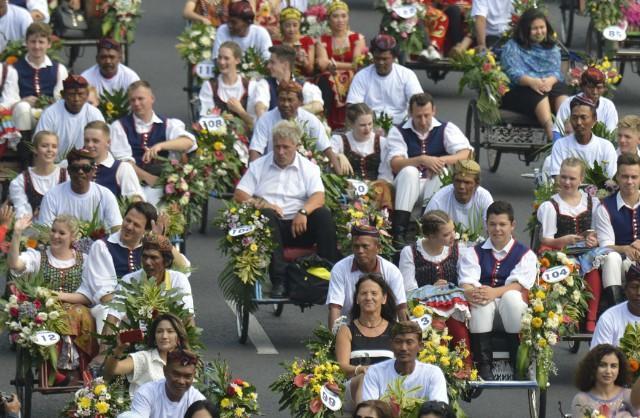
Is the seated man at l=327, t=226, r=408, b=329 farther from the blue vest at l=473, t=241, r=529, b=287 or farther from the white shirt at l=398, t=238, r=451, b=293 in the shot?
the blue vest at l=473, t=241, r=529, b=287

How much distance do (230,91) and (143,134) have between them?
1.87 m

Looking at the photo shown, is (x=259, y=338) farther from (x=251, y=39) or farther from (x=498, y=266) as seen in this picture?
(x=251, y=39)

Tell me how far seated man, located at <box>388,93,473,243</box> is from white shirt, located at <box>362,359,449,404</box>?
14.4 feet

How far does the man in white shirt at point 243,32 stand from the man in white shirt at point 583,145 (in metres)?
4.27

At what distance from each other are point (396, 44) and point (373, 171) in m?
3.88

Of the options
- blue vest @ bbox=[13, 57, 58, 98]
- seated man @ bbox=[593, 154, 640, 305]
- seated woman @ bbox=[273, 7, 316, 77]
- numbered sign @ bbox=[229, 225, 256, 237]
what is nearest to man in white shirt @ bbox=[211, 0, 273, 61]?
seated woman @ bbox=[273, 7, 316, 77]

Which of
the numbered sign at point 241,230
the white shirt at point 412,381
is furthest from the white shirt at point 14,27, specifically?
the white shirt at point 412,381

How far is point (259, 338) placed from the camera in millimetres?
19641

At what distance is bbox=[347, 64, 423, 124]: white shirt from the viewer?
74.2ft

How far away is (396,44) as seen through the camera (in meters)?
24.8

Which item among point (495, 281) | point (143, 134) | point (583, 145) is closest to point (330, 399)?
point (495, 281)

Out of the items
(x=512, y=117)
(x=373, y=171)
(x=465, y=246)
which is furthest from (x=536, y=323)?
(x=512, y=117)

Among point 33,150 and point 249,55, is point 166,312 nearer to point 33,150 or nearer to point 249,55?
point 33,150

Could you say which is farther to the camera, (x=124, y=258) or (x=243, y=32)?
(x=243, y=32)
